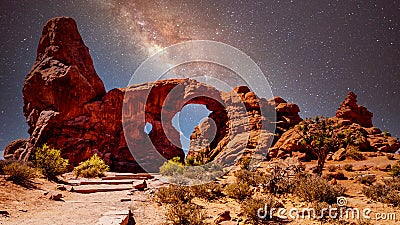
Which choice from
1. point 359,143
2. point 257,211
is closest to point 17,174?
point 257,211

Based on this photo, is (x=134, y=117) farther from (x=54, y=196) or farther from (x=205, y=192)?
(x=205, y=192)

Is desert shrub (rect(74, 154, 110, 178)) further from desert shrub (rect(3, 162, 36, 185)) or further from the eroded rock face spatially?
the eroded rock face

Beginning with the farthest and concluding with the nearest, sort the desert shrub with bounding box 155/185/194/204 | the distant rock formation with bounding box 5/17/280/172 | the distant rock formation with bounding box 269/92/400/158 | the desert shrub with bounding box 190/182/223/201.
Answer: the distant rock formation with bounding box 5/17/280/172 < the distant rock formation with bounding box 269/92/400/158 < the desert shrub with bounding box 190/182/223/201 < the desert shrub with bounding box 155/185/194/204

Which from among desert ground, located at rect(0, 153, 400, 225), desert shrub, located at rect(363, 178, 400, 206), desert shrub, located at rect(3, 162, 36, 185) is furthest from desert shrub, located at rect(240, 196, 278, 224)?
desert shrub, located at rect(3, 162, 36, 185)

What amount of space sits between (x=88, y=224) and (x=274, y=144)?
2587 centimetres

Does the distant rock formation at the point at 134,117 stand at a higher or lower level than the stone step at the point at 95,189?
higher

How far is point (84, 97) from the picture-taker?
1128 inches

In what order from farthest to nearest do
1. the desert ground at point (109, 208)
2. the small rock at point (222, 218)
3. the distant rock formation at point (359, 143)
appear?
the distant rock formation at point (359, 143), the small rock at point (222, 218), the desert ground at point (109, 208)

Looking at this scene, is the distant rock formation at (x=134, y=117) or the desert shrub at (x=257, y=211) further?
the distant rock formation at (x=134, y=117)

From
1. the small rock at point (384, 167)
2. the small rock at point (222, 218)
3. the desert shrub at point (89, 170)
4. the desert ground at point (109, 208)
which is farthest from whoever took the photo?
the small rock at point (384, 167)

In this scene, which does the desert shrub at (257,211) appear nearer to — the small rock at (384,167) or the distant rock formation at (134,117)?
the small rock at (384,167)

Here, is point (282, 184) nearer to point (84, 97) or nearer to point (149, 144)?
point (149, 144)

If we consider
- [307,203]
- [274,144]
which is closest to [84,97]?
[274,144]

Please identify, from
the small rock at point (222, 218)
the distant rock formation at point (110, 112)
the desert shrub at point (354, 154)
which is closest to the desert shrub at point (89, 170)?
the small rock at point (222, 218)
